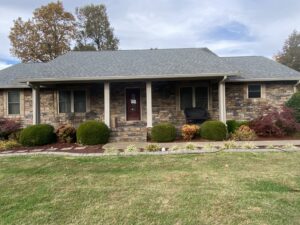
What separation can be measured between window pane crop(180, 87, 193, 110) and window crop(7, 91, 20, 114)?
813 cm

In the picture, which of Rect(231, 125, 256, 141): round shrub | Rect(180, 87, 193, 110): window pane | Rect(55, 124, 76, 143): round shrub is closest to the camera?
Rect(231, 125, 256, 141): round shrub

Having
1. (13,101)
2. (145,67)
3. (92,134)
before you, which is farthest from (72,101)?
(145,67)

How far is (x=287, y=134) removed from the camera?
10.4 meters

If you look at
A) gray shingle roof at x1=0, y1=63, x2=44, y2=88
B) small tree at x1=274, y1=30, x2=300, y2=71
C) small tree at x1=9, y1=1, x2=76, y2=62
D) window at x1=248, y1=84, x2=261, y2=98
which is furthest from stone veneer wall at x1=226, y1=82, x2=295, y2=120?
small tree at x1=274, y1=30, x2=300, y2=71

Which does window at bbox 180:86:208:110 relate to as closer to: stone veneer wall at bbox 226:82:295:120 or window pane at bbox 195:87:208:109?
window pane at bbox 195:87:208:109

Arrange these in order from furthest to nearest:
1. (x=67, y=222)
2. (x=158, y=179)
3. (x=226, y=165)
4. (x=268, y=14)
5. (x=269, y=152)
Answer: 1. (x=268, y=14)
2. (x=269, y=152)
3. (x=226, y=165)
4. (x=158, y=179)
5. (x=67, y=222)

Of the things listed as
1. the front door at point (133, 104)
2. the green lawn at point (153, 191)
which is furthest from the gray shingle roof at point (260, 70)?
the green lawn at point (153, 191)

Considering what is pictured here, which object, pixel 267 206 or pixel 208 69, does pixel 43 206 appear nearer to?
pixel 267 206

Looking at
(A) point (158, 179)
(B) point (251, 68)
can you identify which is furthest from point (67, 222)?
(B) point (251, 68)

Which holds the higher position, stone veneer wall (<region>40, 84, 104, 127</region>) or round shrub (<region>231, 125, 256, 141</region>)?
stone veneer wall (<region>40, 84, 104, 127</region>)

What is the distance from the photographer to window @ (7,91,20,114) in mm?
12391

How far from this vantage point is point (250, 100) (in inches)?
473

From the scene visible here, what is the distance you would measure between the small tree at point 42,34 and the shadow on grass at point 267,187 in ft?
78.2

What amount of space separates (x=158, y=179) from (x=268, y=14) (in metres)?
14.4
